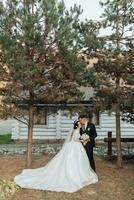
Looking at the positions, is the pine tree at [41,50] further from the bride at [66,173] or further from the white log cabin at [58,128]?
the white log cabin at [58,128]

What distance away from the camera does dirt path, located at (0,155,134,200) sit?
12.1 meters

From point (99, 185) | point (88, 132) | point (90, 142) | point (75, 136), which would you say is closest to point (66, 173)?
point (99, 185)

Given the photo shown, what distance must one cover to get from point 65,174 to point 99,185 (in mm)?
1062


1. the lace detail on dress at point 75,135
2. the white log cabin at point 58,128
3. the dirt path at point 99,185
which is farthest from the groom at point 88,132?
the white log cabin at point 58,128

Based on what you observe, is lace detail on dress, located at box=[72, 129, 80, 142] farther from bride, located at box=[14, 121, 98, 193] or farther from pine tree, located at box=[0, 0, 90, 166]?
pine tree, located at box=[0, 0, 90, 166]

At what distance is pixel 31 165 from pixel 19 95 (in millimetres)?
2577

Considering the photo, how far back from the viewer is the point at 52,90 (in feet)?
51.3

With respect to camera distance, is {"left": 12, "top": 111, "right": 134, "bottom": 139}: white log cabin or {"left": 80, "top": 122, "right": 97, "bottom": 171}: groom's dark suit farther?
{"left": 12, "top": 111, "right": 134, "bottom": 139}: white log cabin

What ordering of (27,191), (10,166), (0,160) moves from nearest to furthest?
(27,191), (10,166), (0,160)

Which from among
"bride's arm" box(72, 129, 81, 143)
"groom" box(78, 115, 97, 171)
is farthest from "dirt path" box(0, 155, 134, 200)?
"bride's arm" box(72, 129, 81, 143)

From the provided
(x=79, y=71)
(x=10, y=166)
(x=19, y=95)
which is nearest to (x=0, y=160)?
(x=10, y=166)

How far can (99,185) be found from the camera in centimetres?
1334

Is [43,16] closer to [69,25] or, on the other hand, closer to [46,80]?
[69,25]

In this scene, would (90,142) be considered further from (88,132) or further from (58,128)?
(58,128)
